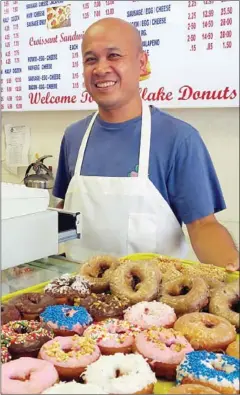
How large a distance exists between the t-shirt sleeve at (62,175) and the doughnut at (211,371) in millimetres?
360

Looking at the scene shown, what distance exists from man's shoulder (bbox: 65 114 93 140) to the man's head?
0.08 m

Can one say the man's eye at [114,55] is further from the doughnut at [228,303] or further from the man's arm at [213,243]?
the doughnut at [228,303]

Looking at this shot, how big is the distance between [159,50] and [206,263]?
1.09 feet

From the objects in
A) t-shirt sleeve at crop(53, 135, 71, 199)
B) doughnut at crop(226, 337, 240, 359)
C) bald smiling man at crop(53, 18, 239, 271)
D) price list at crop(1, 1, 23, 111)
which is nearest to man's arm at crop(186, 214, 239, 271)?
bald smiling man at crop(53, 18, 239, 271)

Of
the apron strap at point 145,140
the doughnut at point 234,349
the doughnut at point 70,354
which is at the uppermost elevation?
the apron strap at point 145,140

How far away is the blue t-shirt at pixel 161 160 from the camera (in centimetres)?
70

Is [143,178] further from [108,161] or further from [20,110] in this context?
[20,110]

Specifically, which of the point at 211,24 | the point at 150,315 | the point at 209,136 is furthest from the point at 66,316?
the point at 211,24

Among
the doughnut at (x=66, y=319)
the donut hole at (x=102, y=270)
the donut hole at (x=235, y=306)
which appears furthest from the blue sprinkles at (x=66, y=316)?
the donut hole at (x=235, y=306)

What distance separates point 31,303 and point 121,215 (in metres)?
0.20

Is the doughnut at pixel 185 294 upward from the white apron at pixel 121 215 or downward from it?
downward

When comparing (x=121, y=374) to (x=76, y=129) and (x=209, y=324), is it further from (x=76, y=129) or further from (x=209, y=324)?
(x=76, y=129)

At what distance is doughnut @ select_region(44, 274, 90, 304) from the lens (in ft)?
2.66

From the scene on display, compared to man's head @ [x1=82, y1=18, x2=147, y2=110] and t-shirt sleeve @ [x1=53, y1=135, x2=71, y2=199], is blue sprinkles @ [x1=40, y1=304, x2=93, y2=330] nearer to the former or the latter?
t-shirt sleeve @ [x1=53, y1=135, x2=71, y2=199]
